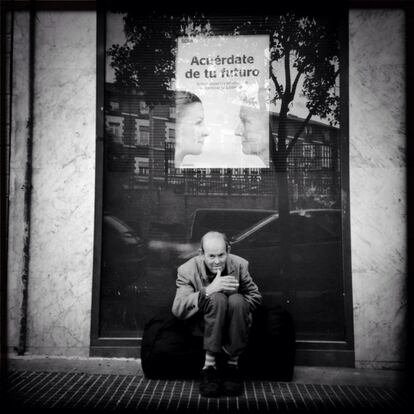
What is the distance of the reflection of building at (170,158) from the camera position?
4.49 metres

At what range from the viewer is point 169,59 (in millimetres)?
4590

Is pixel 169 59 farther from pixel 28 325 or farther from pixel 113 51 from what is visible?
pixel 28 325

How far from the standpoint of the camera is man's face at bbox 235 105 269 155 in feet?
14.9

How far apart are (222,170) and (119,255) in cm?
131

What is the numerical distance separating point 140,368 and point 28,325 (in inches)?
46.8

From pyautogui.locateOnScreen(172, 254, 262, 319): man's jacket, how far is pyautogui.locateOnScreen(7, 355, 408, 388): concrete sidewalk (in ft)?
2.54

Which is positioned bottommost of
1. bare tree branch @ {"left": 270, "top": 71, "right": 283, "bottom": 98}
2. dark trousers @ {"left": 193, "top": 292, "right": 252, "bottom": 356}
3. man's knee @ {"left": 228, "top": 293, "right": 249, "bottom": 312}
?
dark trousers @ {"left": 193, "top": 292, "right": 252, "bottom": 356}

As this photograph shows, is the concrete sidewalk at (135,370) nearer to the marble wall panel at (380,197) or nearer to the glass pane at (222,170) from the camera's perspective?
the marble wall panel at (380,197)

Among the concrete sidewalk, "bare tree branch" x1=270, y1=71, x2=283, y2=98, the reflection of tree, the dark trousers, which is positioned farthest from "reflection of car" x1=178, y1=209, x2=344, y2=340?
"bare tree branch" x1=270, y1=71, x2=283, y2=98

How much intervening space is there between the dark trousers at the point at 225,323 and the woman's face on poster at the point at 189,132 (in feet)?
5.11

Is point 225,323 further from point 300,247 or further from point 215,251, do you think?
point 300,247

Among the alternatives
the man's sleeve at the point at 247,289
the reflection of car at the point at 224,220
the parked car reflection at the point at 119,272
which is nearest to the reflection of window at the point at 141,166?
the parked car reflection at the point at 119,272

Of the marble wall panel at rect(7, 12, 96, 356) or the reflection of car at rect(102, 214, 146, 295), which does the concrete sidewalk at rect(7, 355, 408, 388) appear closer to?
the marble wall panel at rect(7, 12, 96, 356)

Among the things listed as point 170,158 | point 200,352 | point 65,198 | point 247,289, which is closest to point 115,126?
point 170,158
